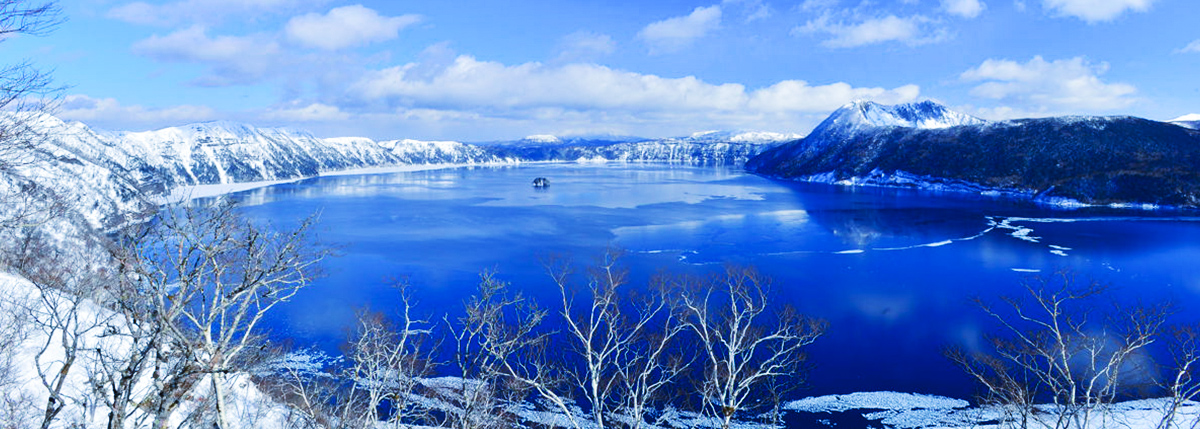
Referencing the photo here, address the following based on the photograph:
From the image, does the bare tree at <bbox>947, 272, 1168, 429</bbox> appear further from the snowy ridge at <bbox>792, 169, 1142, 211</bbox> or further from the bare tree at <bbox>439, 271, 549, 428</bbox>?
the snowy ridge at <bbox>792, 169, 1142, 211</bbox>

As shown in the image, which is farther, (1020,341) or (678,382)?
(1020,341)

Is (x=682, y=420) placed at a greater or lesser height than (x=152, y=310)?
lesser

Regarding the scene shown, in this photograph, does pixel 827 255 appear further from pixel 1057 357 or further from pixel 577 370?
pixel 577 370

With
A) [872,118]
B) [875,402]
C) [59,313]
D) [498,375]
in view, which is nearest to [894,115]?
[872,118]

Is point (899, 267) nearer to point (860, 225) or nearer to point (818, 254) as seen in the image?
point (818, 254)

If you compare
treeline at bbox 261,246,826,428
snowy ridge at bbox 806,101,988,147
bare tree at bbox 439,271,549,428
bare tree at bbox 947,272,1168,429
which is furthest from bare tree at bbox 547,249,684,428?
snowy ridge at bbox 806,101,988,147

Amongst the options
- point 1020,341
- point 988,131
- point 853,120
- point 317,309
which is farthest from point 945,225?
point 853,120

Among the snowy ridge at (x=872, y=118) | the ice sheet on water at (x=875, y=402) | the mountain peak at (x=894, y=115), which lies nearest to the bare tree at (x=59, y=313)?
the ice sheet on water at (x=875, y=402)
